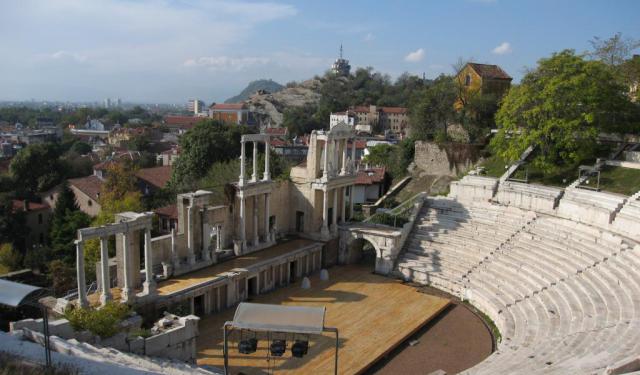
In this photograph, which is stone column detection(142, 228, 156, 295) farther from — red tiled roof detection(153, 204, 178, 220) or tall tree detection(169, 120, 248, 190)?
tall tree detection(169, 120, 248, 190)

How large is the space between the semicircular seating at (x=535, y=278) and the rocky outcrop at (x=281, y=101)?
96.3m

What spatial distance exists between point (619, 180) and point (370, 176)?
20.7 meters

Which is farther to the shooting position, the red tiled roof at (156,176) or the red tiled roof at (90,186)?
the red tiled roof at (156,176)

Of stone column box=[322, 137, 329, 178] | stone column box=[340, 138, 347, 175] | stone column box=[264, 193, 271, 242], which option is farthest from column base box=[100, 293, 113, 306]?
stone column box=[340, 138, 347, 175]

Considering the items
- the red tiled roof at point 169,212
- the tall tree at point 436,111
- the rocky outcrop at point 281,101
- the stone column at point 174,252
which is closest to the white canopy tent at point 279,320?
the stone column at point 174,252

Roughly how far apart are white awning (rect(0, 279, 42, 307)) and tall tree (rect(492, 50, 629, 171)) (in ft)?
87.8

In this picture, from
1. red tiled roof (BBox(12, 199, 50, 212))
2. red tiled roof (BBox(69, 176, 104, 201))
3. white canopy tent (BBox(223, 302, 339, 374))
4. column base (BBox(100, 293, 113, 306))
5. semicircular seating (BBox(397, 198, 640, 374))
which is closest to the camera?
white canopy tent (BBox(223, 302, 339, 374))

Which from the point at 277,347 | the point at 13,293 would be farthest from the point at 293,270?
the point at 13,293

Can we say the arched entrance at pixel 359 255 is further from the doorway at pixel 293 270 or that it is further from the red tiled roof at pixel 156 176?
the red tiled roof at pixel 156 176

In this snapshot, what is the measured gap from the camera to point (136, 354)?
1608 centimetres

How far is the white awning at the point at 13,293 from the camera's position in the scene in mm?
10242

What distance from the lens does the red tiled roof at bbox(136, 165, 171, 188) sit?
49406 millimetres

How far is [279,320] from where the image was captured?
13.1m

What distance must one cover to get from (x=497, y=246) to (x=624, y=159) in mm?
10653
